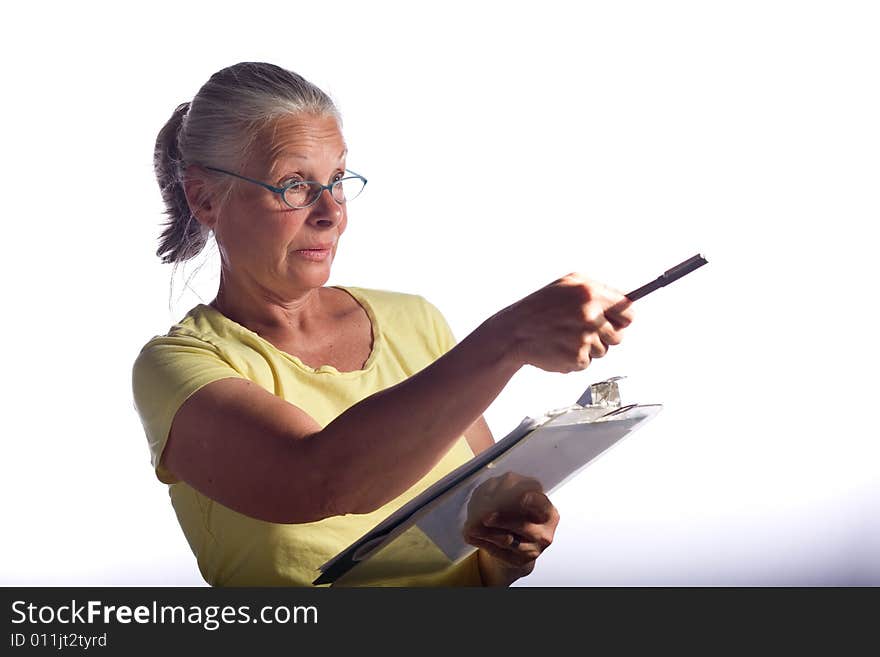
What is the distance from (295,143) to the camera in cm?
153

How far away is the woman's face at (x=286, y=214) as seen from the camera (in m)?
1.51

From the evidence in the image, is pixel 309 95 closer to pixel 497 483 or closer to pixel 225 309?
pixel 225 309

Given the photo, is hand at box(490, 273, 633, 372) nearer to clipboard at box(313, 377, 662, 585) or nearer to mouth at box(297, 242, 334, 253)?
clipboard at box(313, 377, 662, 585)

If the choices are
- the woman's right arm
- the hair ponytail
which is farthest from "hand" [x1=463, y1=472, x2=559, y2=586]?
the hair ponytail

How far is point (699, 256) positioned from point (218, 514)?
2.33ft

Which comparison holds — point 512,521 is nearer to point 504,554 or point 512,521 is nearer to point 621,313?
point 504,554

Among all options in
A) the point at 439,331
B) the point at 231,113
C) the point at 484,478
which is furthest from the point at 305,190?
the point at 484,478

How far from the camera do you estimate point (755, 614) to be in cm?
121

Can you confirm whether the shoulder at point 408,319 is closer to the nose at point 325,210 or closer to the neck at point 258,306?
the neck at point 258,306

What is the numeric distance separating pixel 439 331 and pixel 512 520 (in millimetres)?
452

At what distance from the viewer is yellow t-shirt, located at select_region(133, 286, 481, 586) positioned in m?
1.42

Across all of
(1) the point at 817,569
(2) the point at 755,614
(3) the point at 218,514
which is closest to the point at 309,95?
(3) the point at 218,514

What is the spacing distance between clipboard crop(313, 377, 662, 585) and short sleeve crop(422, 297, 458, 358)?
0.41 m

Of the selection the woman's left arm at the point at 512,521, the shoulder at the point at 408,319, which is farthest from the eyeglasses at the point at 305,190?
the woman's left arm at the point at 512,521
